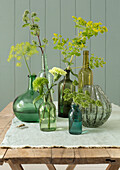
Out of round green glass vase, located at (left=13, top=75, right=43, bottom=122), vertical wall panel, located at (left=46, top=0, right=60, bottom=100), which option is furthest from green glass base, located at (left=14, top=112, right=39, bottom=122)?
vertical wall panel, located at (left=46, top=0, right=60, bottom=100)

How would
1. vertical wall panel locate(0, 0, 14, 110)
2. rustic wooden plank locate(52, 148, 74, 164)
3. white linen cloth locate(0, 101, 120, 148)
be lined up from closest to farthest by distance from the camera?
rustic wooden plank locate(52, 148, 74, 164)
white linen cloth locate(0, 101, 120, 148)
vertical wall panel locate(0, 0, 14, 110)

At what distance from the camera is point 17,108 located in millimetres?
1175

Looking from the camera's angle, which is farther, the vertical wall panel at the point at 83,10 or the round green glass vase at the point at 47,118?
the vertical wall panel at the point at 83,10

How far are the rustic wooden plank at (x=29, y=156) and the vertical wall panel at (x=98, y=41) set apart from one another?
2275 mm

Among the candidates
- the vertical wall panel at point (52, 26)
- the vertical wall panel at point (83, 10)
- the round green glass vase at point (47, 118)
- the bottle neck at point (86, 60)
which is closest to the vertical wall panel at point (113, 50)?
the vertical wall panel at point (83, 10)

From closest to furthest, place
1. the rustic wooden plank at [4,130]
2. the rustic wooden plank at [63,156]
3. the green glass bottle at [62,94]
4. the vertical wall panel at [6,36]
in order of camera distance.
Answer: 1. the rustic wooden plank at [63,156]
2. the rustic wooden plank at [4,130]
3. the green glass bottle at [62,94]
4. the vertical wall panel at [6,36]

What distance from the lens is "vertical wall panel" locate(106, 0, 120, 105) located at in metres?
2.97

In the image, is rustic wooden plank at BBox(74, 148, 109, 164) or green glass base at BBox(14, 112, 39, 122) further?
green glass base at BBox(14, 112, 39, 122)

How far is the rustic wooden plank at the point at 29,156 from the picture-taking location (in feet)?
2.43

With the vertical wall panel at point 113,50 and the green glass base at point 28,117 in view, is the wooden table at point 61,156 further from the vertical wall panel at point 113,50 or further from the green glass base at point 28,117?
the vertical wall panel at point 113,50

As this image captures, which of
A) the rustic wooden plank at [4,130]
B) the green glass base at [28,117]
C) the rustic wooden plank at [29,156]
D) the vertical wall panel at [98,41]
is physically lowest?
the rustic wooden plank at [29,156]

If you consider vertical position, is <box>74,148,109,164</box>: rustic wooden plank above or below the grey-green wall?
below

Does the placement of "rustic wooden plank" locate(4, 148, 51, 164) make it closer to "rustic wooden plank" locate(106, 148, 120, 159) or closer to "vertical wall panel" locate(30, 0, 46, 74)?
"rustic wooden plank" locate(106, 148, 120, 159)

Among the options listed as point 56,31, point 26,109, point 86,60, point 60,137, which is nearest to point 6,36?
point 56,31
